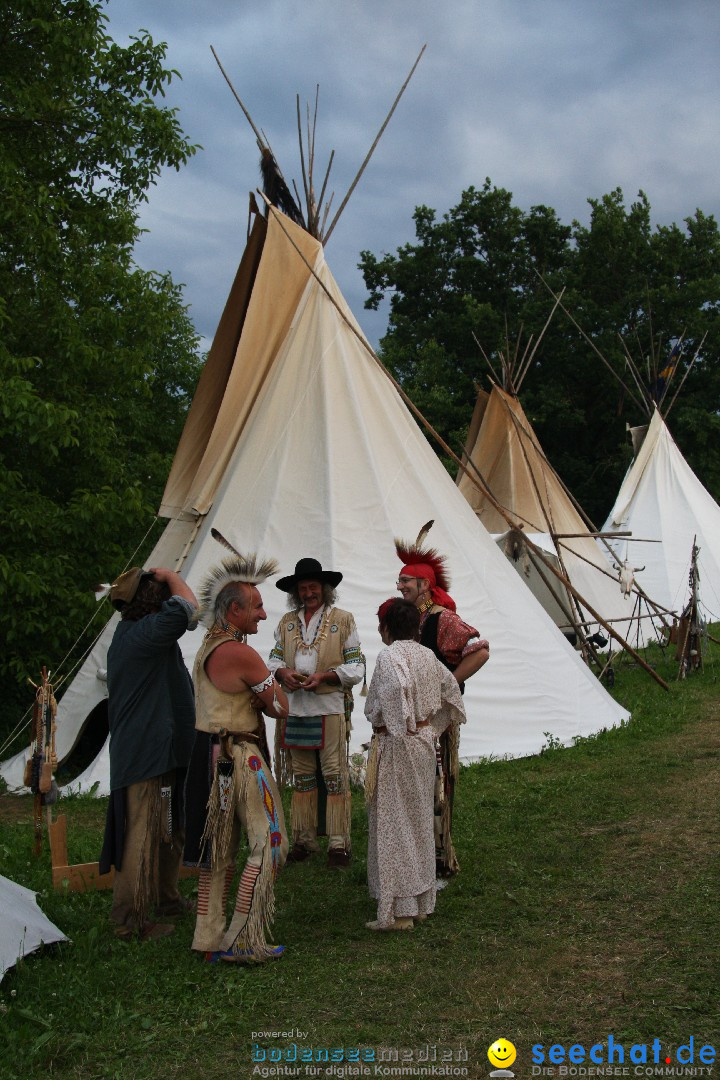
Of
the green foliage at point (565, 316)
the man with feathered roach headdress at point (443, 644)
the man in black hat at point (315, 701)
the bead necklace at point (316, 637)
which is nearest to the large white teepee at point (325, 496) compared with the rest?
the man in black hat at point (315, 701)

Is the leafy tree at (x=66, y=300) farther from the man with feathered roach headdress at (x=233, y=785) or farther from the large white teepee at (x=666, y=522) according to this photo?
the large white teepee at (x=666, y=522)

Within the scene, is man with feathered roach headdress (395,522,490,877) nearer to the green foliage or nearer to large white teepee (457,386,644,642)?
large white teepee (457,386,644,642)

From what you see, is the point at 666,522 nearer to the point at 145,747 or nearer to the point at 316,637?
the point at 316,637

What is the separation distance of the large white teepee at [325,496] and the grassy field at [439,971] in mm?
1744

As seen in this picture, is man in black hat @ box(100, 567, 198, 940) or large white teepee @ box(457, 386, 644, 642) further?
large white teepee @ box(457, 386, 644, 642)

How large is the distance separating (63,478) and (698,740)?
519 cm

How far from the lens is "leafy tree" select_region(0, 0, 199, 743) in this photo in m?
7.12

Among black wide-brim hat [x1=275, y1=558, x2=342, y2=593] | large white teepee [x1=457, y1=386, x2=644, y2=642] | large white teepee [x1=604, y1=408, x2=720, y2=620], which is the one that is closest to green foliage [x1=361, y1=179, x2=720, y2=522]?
large white teepee [x1=604, y1=408, x2=720, y2=620]

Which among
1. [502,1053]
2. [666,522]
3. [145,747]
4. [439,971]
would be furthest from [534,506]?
[502,1053]

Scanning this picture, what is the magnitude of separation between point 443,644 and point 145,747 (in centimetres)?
141

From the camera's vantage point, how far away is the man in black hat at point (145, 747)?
401 cm

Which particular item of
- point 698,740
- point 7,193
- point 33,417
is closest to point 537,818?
point 698,740

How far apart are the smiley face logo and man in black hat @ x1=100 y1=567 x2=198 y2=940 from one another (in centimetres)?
162

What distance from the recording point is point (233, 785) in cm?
379
